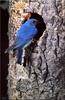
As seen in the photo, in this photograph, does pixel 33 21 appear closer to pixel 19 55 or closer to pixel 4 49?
pixel 19 55

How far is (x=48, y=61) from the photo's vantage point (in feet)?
8.91

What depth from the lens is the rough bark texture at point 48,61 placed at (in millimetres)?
2680

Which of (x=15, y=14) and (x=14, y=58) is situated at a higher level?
(x=15, y=14)

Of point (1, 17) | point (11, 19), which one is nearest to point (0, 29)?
point (1, 17)

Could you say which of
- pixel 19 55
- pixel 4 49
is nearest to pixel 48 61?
pixel 19 55

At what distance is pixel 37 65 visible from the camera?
273cm

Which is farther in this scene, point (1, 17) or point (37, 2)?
point (1, 17)

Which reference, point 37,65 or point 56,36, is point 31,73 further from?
point 56,36

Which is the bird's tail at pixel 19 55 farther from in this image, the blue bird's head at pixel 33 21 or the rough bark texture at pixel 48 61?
the blue bird's head at pixel 33 21

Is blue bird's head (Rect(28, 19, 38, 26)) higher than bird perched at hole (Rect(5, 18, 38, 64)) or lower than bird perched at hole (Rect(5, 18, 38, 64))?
higher

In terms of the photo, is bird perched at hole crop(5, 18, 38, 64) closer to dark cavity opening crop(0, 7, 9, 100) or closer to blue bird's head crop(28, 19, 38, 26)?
blue bird's head crop(28, 19, 38, 26)

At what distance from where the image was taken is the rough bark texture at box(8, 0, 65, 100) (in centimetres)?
268

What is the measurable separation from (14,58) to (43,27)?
29 centimetres

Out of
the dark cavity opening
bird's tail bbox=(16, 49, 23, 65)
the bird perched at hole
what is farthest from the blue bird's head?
the dark cavity opening
